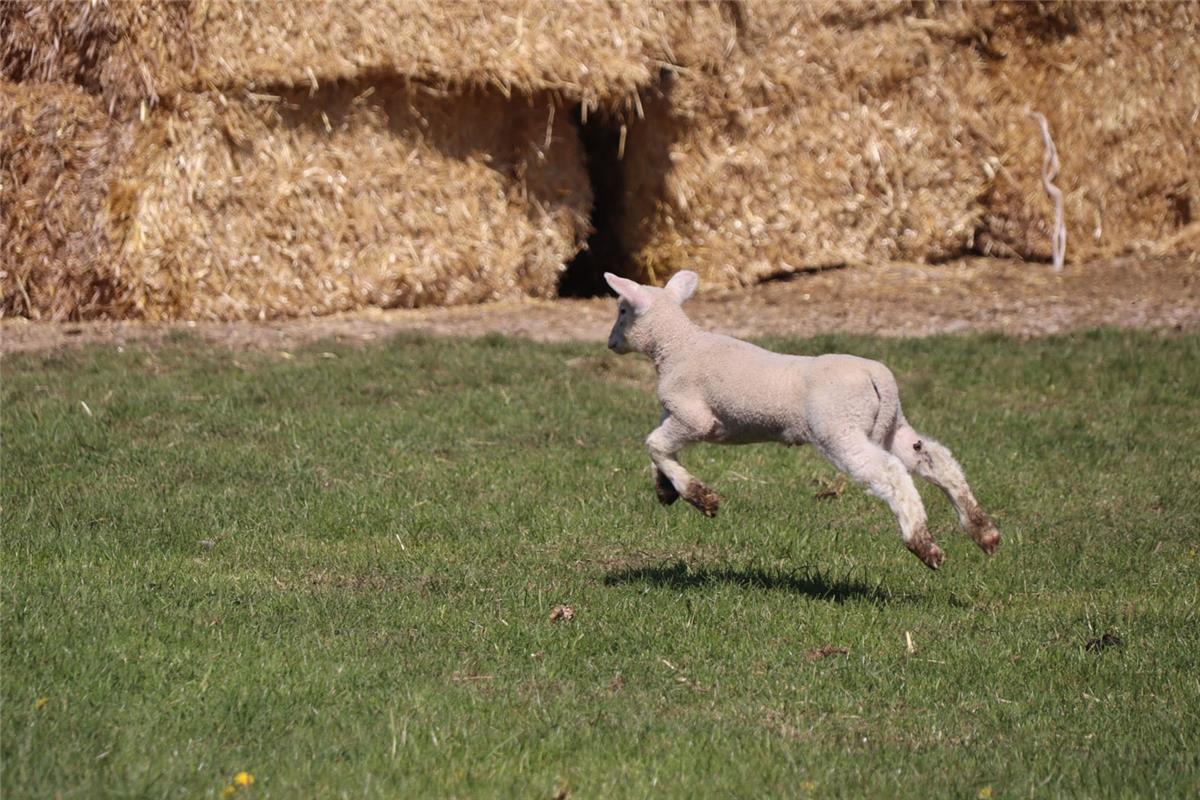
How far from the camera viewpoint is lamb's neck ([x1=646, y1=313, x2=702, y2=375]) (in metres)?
7.07

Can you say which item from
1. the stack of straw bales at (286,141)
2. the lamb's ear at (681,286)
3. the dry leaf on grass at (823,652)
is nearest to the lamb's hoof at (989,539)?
the dry leaf on grass at (823,652)

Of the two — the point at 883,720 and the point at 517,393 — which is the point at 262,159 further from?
the point at 883,720

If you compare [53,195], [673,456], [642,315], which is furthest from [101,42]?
[673,456]

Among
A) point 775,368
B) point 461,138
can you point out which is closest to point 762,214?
point 461,138

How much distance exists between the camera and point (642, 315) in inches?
282

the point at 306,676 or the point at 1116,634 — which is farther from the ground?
the point at 1116,634

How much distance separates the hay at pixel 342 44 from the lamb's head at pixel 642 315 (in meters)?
6.37

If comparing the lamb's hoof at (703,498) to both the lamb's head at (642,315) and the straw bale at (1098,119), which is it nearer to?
the lamb's head at (642,315)

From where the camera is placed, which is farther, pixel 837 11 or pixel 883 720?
pixel 837 11

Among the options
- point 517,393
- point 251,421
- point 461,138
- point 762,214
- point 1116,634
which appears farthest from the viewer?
point 762,214

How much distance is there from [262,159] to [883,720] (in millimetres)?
8886

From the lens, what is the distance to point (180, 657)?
5805 millimetres

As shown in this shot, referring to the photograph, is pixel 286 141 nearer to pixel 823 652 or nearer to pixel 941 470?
pixel 941 470

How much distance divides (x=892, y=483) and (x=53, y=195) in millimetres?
8497
